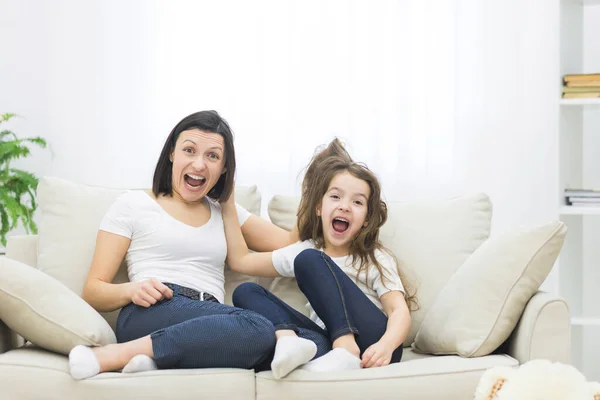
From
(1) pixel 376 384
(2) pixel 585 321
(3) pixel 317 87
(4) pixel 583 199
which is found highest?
(3) pixel 317 87

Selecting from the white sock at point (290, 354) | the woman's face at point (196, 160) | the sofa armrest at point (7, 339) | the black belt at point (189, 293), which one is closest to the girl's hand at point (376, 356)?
the white sock at point (290, 354)

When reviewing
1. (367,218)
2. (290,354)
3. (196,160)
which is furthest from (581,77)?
(290,354)

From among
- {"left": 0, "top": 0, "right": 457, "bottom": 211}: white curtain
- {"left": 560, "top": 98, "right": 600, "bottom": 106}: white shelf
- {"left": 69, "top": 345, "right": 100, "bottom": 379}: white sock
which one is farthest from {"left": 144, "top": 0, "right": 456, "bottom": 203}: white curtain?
{"left": 69, "top": 345, "right": 100, "bottom": 379}: white sock

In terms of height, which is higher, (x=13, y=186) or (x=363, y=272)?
(x=13, y=186)

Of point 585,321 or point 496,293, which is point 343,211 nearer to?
point 496,293

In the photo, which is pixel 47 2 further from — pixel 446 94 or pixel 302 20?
pixel 446 94

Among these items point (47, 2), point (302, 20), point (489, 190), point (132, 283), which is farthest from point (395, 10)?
point (132, 283)

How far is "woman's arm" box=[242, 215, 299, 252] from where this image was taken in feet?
7.63

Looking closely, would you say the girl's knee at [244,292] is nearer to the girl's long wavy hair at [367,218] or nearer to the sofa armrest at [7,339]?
the girl's long wavy hair at [367,218]

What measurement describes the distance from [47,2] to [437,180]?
6.42 ft

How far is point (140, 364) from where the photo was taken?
5.74 ft

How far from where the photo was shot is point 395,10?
3.27 metres

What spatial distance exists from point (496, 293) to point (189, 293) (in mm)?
827

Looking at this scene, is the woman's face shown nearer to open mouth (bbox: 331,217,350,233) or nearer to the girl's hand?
open mouth (bbox: 331,217,350,233)
